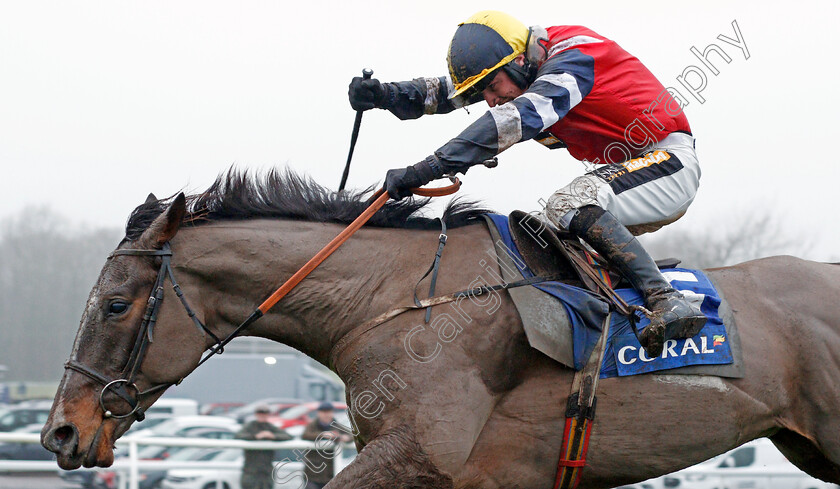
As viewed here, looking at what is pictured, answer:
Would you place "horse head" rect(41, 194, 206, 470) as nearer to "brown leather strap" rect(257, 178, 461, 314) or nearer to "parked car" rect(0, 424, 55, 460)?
"brown leather strap" rect(257, 178, 461, 314)

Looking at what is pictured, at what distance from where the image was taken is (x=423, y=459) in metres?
3.10

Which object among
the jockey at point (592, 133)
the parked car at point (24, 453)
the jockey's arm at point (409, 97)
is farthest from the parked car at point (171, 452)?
the jockey at point (592, 133)

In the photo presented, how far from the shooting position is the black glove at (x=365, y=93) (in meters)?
4.11

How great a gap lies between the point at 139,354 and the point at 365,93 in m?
1.76

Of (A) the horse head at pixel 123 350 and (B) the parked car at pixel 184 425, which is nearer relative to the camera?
(A) the horse head at pixel 123 350

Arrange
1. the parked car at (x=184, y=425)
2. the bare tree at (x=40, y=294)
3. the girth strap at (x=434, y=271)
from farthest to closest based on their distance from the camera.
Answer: the bare tree at (x=40, y=294) → the parked car at (x=184, y=425) → the girth strap at (x=434, y=271)

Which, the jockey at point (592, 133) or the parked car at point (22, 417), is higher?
the jockey at point (592, 133)

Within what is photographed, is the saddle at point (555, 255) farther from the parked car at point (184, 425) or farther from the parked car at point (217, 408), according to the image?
the parked car at point (217, 408)

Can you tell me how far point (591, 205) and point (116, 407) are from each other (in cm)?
224

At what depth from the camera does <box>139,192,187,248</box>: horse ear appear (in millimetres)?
3359

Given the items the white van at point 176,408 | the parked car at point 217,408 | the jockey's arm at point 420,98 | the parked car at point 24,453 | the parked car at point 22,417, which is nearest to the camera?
the jockey's arm at point 420,98

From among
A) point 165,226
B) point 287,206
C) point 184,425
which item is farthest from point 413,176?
point 184,425

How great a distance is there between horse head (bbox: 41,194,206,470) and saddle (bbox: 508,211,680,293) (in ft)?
4.87

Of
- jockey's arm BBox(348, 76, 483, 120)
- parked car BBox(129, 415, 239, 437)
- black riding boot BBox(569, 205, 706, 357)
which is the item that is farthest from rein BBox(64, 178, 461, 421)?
parked car BBox(129, 415, 239, 437)
